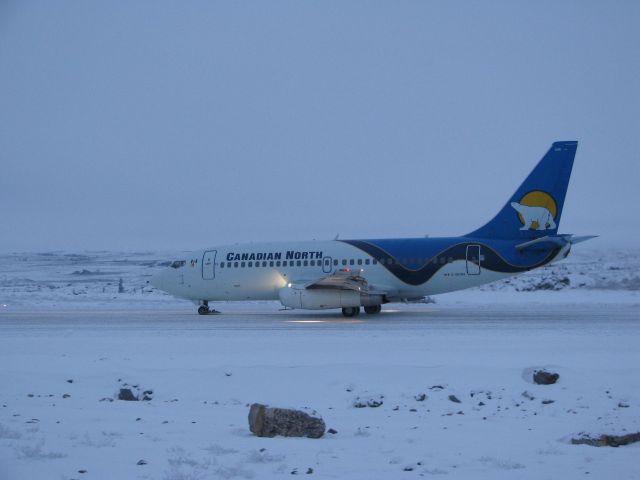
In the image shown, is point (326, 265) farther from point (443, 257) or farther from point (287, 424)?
point (287, 424)

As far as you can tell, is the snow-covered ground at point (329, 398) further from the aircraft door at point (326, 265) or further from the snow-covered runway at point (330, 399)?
the aircraft door at point (326, 265)

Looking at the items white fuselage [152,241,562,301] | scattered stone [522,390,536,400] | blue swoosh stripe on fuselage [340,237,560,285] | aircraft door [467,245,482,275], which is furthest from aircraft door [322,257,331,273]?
scattered stone [522,390,536,400]

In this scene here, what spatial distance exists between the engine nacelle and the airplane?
0.04 m

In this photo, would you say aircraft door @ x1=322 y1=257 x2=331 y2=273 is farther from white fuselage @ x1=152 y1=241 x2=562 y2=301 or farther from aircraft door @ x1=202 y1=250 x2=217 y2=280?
aircraft door @ x1=202 y1=250 x2=217 y2=280

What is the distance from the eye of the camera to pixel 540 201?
2606 centimetres

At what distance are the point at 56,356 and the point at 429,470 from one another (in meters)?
11.0

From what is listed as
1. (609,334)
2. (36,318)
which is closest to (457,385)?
(609,334)

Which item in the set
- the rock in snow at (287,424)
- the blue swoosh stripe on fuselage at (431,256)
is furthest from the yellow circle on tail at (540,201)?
the rock in snow at (287,424)

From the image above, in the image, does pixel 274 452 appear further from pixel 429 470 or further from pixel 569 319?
pixel 569 319

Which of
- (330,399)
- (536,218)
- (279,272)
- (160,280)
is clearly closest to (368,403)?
(330,399)

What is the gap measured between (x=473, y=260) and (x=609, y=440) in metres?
18.4

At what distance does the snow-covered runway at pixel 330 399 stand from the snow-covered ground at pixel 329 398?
0.03 metres

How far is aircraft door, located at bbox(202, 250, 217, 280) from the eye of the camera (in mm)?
30000

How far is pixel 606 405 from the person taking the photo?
9.92 metres
